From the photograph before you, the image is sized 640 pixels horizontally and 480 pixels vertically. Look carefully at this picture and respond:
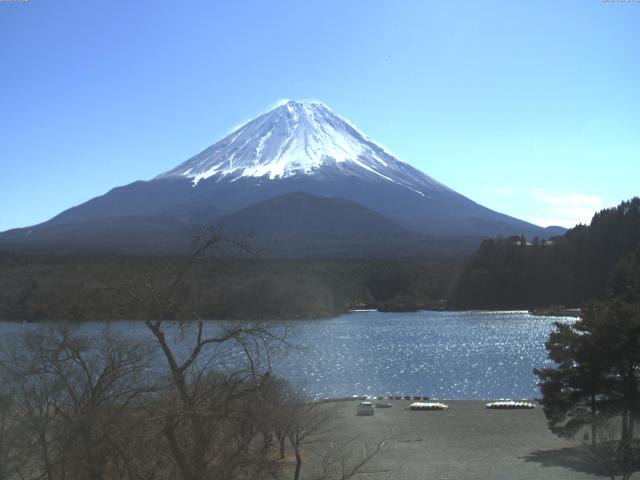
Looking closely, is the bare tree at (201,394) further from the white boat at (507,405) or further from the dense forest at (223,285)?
the white boat at (507,405)

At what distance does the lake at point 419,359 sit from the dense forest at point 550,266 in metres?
12.3

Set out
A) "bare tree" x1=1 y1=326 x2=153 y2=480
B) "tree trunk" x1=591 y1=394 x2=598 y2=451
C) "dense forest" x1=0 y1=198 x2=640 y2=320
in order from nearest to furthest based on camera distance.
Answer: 1. "bare tree" x1=1 y1=326 x2=153 y2=480
2. "tree trunk" x1=591 y1=394 x2=598 y2=451
3. "dense forest" x1=0 y1=198 x2=640 y2=320

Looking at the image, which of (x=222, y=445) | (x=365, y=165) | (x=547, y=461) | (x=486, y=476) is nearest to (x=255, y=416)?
(x=222, y=445)

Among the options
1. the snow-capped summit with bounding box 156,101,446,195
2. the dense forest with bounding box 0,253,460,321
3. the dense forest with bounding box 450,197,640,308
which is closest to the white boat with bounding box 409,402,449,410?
the dense forest with bounding box 0,253,460,321

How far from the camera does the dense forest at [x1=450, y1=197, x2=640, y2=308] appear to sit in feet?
214

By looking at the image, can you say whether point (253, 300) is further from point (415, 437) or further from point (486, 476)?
point (486, 476)

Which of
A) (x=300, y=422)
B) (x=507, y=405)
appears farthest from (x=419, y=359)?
(x=300, y=422)

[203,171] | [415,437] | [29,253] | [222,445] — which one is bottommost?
[415,437]

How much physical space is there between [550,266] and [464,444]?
185ft

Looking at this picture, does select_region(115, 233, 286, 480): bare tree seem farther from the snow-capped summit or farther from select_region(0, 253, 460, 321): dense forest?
the snow-capped summit

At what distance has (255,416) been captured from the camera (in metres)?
4.81

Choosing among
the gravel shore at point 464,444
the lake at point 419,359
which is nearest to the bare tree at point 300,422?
the gravel shore at point 464,444

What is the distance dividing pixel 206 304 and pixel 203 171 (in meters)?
114

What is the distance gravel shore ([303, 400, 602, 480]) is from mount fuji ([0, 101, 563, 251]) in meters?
56.6
